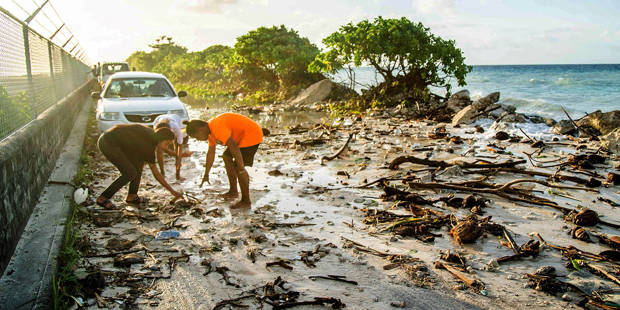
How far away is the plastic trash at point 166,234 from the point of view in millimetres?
4180

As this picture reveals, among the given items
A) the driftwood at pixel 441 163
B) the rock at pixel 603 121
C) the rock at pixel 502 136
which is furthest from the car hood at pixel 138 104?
the rock at pixel 603 121

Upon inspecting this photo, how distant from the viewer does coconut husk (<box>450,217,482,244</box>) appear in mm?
3977

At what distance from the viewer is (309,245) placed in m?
4.04

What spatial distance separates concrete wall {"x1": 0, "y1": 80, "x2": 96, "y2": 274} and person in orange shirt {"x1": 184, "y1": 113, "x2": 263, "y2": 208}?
169 centimetres

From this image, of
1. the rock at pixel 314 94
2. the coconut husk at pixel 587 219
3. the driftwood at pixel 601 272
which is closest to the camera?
the driftwood at pixel 601 272

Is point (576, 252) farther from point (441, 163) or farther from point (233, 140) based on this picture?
point (233, 140)

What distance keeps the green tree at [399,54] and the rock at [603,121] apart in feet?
18.1

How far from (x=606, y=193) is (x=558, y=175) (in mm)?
620

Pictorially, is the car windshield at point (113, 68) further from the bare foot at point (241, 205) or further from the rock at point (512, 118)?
the bare foot at point (241, 205)

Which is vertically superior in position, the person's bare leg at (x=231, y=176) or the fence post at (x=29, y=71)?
the fence post at (x=29, y=71)

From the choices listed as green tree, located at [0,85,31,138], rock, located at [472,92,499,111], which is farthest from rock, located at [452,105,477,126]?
green tree, located at [0,85,31,138]

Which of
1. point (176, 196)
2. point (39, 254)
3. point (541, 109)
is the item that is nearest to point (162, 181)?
point (176, 196)

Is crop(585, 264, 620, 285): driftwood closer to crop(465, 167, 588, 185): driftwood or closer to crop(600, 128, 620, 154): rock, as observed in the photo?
crop(465, 167, 588, 185): driftwood

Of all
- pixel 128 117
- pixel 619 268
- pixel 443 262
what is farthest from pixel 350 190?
pixel 128 117
